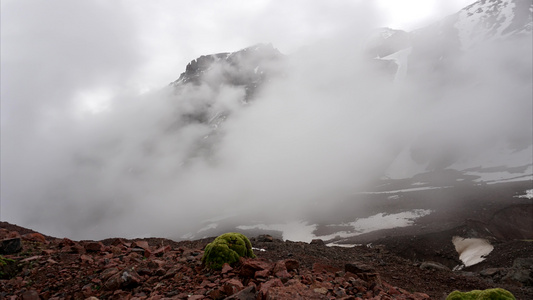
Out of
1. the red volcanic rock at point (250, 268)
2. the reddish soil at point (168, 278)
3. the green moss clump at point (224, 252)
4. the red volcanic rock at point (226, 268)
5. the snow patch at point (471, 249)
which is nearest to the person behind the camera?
the reddish soil at point (168, 278)

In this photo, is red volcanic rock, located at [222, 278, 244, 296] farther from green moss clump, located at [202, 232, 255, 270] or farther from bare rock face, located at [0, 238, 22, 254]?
bare rock face, located at [0, 238, 22, 254]

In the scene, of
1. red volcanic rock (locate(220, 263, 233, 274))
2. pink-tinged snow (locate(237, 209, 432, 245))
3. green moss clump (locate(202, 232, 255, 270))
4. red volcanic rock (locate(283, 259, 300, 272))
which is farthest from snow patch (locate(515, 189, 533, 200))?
red volcanic rock (locate(220, 263, 233, 274))

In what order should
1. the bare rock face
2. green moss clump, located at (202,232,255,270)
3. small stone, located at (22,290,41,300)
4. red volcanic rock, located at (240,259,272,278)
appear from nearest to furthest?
small stone, located at (22,290,41,300), red volcanic rock, located at (240,259,272,278), green moss clump, located at (202,232,255,270), the bare rock face

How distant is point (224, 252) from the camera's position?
10.4 m

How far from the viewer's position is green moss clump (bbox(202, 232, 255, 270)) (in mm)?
10211

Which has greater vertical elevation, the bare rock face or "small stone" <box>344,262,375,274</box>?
the bare rock face

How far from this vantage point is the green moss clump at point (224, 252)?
10211 millimetres

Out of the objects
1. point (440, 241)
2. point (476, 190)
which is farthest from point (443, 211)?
point (440, 241)

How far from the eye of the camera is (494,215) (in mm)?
71750

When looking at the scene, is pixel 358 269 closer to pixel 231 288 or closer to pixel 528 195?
pixel 231 288

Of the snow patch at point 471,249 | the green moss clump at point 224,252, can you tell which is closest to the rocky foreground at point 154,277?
the green moss clump at point 224,252

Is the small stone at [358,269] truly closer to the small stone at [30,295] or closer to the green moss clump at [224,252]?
the green moss clump at [224,252]

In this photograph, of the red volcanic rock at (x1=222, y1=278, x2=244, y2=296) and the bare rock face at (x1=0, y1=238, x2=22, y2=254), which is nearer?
the red volcanic rock at (x1=222, y1=278, x2=244, y2=296)

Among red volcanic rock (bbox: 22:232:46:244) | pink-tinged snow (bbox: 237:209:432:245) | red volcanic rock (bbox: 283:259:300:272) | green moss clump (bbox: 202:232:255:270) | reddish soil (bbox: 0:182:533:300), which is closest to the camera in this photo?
reddish soil (bbox: 0:182:533:300)
